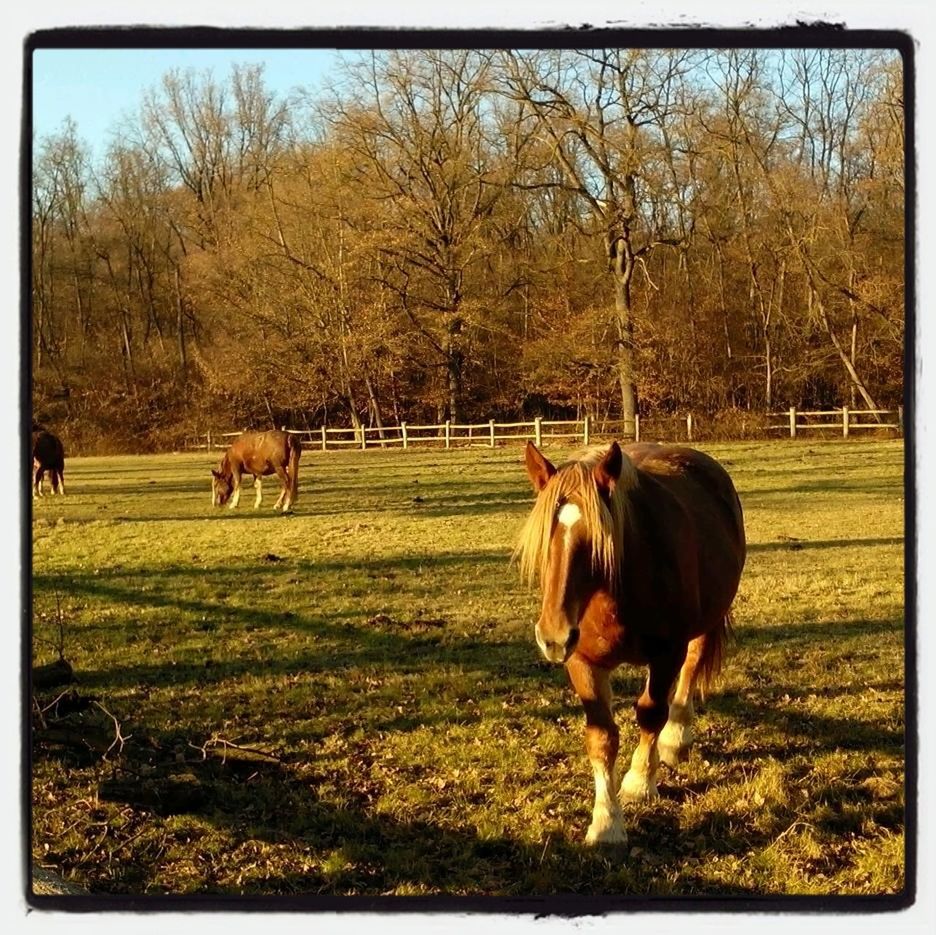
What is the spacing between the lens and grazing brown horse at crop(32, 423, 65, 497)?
76.1 inches

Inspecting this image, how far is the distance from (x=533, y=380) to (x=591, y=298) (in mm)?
378

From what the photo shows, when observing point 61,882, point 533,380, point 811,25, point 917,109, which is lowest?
point 61,882

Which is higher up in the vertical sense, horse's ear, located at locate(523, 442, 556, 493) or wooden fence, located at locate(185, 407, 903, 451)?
wooden fence, located at locate(185, 407, 903, 451)

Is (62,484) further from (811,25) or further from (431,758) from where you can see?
(811,25)

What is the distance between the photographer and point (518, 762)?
3.18m

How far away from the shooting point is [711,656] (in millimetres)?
3551

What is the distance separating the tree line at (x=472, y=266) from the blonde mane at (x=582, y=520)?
25.9 inches

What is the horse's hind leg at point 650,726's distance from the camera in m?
2.66

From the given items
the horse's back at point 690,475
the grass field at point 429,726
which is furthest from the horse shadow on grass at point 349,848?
the horse's back at point 690,475

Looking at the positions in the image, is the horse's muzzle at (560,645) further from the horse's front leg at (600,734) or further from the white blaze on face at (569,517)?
the horse's front leg at (600,734)

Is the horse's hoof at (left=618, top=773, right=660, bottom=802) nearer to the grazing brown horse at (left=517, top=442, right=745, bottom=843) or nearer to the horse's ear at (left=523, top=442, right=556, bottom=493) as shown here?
the grazing brown horse at (left=517, top=442, right=745, bottom=843)

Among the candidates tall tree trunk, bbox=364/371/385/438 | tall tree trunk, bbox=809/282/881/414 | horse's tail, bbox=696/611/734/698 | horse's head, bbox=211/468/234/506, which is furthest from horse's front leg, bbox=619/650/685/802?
horse's head, bbox=211/468/234/506

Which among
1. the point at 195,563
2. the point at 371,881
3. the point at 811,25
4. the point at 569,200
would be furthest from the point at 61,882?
the point at 195,563

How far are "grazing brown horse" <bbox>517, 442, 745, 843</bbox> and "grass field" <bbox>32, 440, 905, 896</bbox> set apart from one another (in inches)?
10.6
